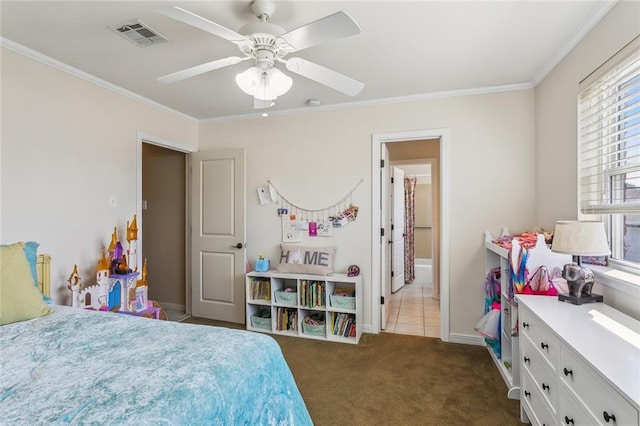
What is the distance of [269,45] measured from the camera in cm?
159

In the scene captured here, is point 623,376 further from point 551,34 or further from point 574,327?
point 551,34

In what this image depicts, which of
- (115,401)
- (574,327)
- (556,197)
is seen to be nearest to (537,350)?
(574,327)

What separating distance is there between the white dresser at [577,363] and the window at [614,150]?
0.46 metres

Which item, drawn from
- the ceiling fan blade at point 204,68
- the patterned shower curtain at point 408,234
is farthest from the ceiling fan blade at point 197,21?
the patterned shower curtain at point 408,234

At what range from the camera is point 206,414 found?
0.98 m

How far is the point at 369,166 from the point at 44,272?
2.85 metres

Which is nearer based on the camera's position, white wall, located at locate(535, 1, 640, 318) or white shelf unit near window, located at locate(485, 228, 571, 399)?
white wall, located at locate(535, 1, 640, 318)

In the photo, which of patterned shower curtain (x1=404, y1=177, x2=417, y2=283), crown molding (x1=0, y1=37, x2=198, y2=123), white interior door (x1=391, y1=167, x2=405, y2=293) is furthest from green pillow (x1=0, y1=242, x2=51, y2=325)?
patterned shower curtain (x1=404, y1=177, x2=417, y2=283)

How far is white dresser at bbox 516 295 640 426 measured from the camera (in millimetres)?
993

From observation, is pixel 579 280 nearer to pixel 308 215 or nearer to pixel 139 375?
pixel 139 375

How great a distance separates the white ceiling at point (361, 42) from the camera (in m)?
1.74

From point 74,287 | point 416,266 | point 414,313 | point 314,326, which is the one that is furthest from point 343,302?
point 416,266

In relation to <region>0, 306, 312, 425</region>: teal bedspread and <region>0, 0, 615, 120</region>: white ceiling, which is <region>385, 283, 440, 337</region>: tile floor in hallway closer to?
<region>0, 306, 312, 425</region>: teal bedspread

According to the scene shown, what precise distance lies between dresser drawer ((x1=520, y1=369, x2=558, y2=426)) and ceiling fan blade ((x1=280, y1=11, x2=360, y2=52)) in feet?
6.46
